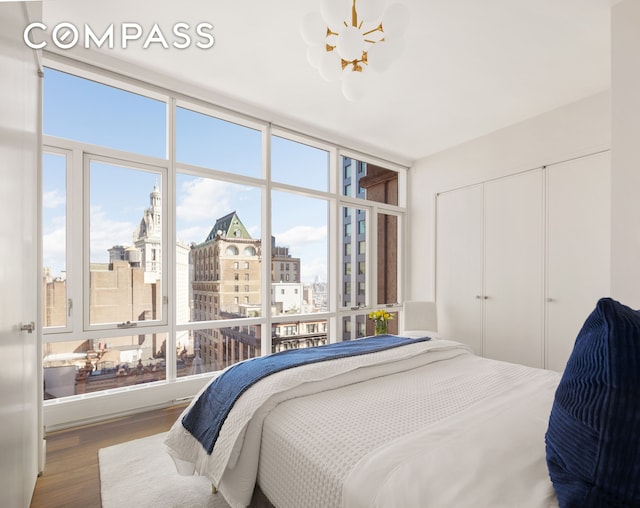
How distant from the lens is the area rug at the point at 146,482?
1747 mm

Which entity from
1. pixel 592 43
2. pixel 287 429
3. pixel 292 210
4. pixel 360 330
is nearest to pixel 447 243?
pixel 360 330

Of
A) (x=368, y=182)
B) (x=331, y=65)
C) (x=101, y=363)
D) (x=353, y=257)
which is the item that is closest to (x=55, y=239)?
(x=101, y=363)

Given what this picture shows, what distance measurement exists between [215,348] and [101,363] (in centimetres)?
98

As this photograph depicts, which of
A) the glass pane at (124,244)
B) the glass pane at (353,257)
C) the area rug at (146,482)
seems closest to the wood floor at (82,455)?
the area rug at (146,482)

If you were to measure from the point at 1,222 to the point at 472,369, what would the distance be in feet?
7.79

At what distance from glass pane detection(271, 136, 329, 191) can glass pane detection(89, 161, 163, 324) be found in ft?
4.30

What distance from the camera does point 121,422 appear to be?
2.68 meters

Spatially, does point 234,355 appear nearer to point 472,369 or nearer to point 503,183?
point 472,369

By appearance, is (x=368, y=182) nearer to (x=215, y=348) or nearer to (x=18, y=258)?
(x=215, y=348)

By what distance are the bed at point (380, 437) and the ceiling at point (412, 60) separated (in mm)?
2252

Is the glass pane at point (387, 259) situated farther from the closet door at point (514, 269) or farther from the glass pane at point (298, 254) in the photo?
the closet door at point (514, 269)

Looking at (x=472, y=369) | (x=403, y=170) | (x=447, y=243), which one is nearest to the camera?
(x=472, y=369)

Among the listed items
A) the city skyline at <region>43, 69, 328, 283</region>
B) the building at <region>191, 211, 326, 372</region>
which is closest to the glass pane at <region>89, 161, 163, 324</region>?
the city skyline at <region>43, 69, 328, 283</region>

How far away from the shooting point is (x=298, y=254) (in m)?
4.07
